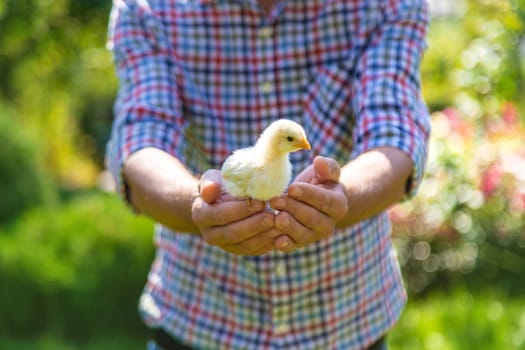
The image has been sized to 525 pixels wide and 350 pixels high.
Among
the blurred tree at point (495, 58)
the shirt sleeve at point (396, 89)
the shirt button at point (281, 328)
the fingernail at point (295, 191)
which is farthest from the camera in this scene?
the blurred tree at point (495, 58)

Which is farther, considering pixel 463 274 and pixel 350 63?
pixel 463 274

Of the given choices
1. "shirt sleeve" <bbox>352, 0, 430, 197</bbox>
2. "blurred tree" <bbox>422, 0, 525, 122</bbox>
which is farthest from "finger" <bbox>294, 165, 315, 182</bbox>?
"blurred tree" <bbox>422, 0, 525, 122</bbox>

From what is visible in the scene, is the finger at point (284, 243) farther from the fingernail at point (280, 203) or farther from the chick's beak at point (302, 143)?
the chick's beak at point (302, 143)

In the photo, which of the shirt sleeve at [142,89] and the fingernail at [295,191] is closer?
the fingernail at [295,191]

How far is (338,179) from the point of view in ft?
6.26

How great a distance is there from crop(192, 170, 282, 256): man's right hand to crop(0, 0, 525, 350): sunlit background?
2.98 m

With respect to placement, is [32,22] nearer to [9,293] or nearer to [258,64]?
[9,293]

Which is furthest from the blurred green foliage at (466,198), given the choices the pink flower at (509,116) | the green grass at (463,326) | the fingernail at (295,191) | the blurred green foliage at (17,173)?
the fingernail at (295,191)

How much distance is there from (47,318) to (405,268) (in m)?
2.89

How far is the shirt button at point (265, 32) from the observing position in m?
2.38

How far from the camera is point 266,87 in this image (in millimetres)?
2365

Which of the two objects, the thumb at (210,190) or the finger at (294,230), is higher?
the thumb at (210,190)

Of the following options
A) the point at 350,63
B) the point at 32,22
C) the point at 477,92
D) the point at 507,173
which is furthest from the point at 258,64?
the point at 507,173

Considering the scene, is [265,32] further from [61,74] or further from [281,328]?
[61,74]
